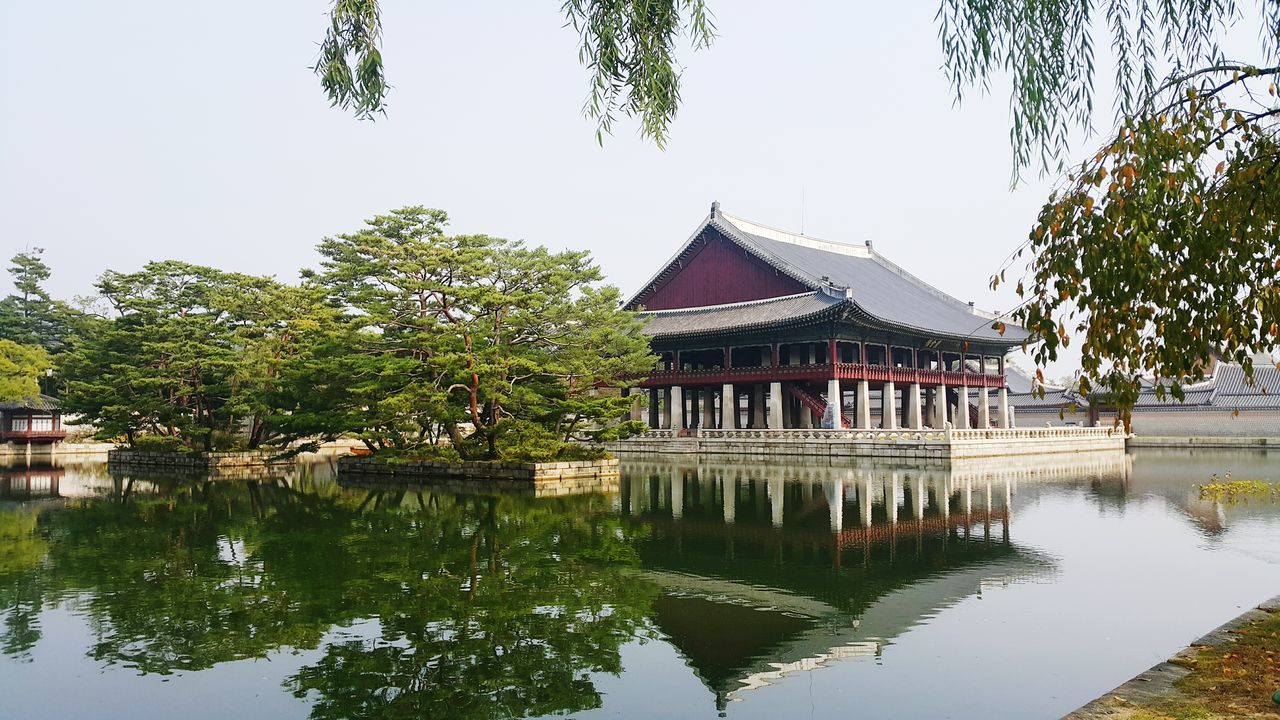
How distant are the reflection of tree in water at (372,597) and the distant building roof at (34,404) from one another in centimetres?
3668

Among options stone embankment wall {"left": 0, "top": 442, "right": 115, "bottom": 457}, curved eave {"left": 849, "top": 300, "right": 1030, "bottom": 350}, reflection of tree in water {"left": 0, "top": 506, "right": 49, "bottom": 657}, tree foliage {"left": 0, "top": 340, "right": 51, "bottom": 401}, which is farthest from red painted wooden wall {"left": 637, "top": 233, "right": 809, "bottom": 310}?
reflection of tree in water {"left": 0, "top": 506, "right": 49, "bottom": 657}

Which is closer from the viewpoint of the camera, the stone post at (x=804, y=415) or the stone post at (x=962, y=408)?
the stone post at (x=804, y=415)

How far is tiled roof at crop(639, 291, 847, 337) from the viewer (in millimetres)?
45878

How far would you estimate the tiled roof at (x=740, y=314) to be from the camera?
1806 inches

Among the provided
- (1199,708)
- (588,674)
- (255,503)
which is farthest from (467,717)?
(255,503)

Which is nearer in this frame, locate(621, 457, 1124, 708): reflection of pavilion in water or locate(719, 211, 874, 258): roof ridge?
locate(621, 457, 1124, 708): reflection of pavilion in water

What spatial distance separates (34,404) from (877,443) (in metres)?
46.5

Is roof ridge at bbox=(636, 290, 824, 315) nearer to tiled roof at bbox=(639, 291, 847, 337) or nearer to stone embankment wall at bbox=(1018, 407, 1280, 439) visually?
tiled roof at bbox=(639, 291, 847, 337)

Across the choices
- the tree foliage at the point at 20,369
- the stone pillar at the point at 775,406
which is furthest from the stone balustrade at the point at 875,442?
the tree foliage at the point at 20,369

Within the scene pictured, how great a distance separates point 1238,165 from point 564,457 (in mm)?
25991

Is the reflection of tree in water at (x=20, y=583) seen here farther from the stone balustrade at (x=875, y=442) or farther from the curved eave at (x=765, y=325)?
the stone balustrade at (x=875, y=442)

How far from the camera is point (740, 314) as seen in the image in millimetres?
51250

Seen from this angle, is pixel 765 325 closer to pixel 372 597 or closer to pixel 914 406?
pixel 914 406

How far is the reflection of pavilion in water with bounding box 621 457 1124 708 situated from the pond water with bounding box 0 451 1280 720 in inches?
2.5
